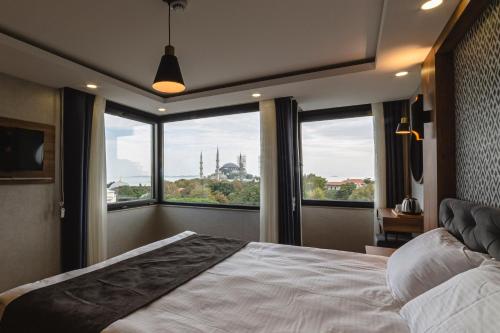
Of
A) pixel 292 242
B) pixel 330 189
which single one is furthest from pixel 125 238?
pixel 330 189

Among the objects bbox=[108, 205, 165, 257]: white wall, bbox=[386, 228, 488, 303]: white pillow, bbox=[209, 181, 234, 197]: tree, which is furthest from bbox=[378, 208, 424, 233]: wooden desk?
bbox=[108, 205, 165, 257]: white wall

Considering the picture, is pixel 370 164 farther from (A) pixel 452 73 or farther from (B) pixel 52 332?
(B) pixel 52 332

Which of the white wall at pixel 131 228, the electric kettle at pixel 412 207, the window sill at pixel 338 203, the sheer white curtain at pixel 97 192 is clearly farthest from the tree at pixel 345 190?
the sheer white curtain at pixel 97 192

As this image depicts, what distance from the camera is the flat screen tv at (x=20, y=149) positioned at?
2.42 meters

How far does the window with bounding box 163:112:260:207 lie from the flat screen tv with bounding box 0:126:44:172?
195 cm

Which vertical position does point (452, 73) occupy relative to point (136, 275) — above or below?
above

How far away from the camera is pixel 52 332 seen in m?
1.06

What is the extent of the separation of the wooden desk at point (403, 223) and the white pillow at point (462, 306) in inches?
70.2

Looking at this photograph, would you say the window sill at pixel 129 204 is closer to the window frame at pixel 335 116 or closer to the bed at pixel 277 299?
the bed at pixel 277 299

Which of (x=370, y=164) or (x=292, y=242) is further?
(x=370, y=164)

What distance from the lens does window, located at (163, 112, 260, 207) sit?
390cm

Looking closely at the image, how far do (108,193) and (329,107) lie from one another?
11.2 feet

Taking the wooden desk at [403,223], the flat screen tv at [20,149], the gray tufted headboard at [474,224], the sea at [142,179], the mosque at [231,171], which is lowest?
the wooden desk at [403,223]

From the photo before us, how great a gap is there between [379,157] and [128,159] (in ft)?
12.1
